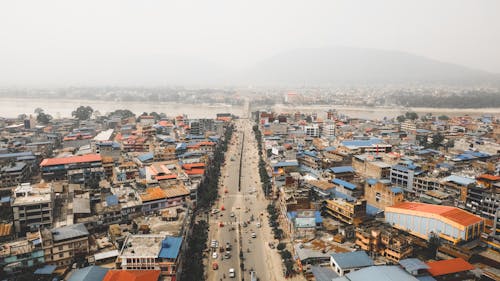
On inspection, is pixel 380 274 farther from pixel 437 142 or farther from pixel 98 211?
pixel 437 142

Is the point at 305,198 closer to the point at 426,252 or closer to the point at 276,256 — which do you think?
the point at 276,256

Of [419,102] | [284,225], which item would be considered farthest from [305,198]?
[419,102]

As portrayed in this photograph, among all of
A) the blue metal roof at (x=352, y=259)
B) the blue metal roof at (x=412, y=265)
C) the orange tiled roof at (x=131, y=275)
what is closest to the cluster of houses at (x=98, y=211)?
the orange tiled roof at (x=131, y=275)

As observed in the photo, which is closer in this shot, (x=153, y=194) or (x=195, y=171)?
(x=153, y=194)

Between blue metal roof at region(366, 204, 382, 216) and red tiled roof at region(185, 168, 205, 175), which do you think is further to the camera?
red tiled roof at region(185, 168, 205, 175)

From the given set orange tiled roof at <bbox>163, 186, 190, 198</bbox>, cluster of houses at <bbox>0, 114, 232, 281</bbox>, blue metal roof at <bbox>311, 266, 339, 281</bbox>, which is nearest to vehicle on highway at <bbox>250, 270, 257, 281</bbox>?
blue metal roof at <bbox>311, 266, 339, 281</bbox>

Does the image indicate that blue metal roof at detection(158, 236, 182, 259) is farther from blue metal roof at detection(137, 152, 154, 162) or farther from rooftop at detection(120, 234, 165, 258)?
blue metal roof at detection(137, 152, 154, 162)

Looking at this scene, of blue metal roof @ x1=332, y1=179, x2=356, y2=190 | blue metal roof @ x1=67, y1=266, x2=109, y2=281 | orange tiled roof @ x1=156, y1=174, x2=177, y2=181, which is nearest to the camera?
A: blue metal roof @ x1=67, y1=266, x2=109, y2=281

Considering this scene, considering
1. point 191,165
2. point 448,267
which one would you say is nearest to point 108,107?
point 191,165
